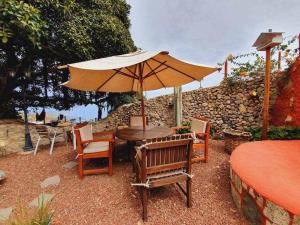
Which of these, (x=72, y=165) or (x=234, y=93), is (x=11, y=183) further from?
(x=234, y=93)

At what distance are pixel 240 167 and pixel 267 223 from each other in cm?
77

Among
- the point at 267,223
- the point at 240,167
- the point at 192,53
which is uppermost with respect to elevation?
the point at 192,53

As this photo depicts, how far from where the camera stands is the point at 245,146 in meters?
3.26

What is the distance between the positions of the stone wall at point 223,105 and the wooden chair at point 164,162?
3.94m

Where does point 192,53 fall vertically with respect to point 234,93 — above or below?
above

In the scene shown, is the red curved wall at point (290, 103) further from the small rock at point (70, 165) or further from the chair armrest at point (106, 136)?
the small rock at point (70, 165)

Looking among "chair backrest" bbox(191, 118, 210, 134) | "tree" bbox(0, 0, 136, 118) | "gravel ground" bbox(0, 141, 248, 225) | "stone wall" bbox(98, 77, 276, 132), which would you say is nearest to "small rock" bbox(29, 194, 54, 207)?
"gravel ground" bbox(0, 141, 248, 225)

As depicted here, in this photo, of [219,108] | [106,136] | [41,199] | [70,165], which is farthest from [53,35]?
[219,108]

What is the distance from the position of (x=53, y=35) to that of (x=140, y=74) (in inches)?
176

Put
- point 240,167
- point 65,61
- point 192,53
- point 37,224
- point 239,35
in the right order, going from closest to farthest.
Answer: point 37,224 → point 240,167 → point 239,35 → point 65,61 → point 192,53

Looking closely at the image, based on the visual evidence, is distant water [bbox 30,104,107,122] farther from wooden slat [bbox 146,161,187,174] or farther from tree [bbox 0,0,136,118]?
wooden slat [bbox 146,161,187,174]

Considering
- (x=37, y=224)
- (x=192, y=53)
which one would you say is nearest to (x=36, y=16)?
(x=37, y=224)

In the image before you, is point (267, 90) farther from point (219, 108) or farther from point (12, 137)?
point (12, 137)

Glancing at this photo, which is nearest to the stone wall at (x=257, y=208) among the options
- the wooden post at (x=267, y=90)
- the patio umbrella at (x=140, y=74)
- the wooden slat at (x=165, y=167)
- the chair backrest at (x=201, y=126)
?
the wooden slat at (x=165, y=167)
